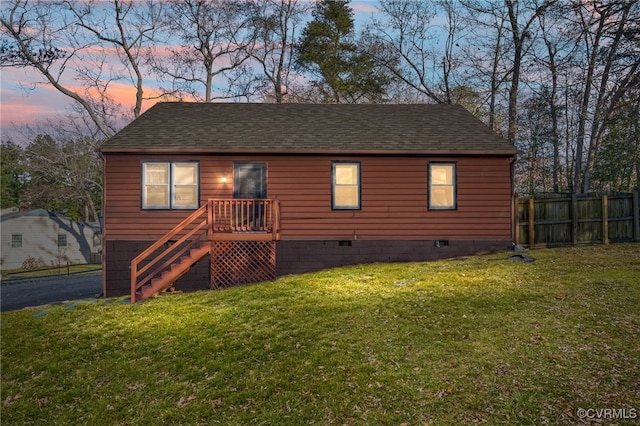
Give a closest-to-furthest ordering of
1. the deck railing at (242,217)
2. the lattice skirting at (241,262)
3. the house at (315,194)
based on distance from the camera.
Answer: the deck railing at (242,217) < the lattice skirting at (241,262) < the house at (315,194)

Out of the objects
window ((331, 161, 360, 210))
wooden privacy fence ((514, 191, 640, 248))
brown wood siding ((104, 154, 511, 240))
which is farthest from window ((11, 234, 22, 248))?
wooden privacy fence ((514, 191, 640, 248))

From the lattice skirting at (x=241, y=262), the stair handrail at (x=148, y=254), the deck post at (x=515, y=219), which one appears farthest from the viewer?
the deck post at (x=515, y=219)

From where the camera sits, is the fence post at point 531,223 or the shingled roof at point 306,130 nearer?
the shingled roof at point 306,130

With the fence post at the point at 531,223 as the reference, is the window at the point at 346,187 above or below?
above

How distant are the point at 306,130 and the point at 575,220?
36.0 feet

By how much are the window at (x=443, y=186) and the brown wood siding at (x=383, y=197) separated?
215 millimetres

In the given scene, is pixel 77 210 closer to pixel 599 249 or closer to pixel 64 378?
pixel 64 378

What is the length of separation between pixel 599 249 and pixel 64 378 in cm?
1623

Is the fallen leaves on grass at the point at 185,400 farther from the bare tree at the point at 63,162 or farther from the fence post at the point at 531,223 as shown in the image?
the bare tree at the point at 63,162

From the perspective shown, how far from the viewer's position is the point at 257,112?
1633 centimetres

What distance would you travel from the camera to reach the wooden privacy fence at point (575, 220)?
49.6 ft

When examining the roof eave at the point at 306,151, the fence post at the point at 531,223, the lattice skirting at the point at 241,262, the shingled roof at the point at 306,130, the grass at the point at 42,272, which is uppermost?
the shingled roof at the point at 306,130

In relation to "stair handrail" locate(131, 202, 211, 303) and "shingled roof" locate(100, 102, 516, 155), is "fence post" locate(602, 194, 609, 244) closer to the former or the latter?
"shingled roof" locate(100, 102, 516, 155)

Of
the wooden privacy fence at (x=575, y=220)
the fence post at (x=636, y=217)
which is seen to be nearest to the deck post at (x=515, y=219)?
the wooden privacy fence at (x=575, y=220)
